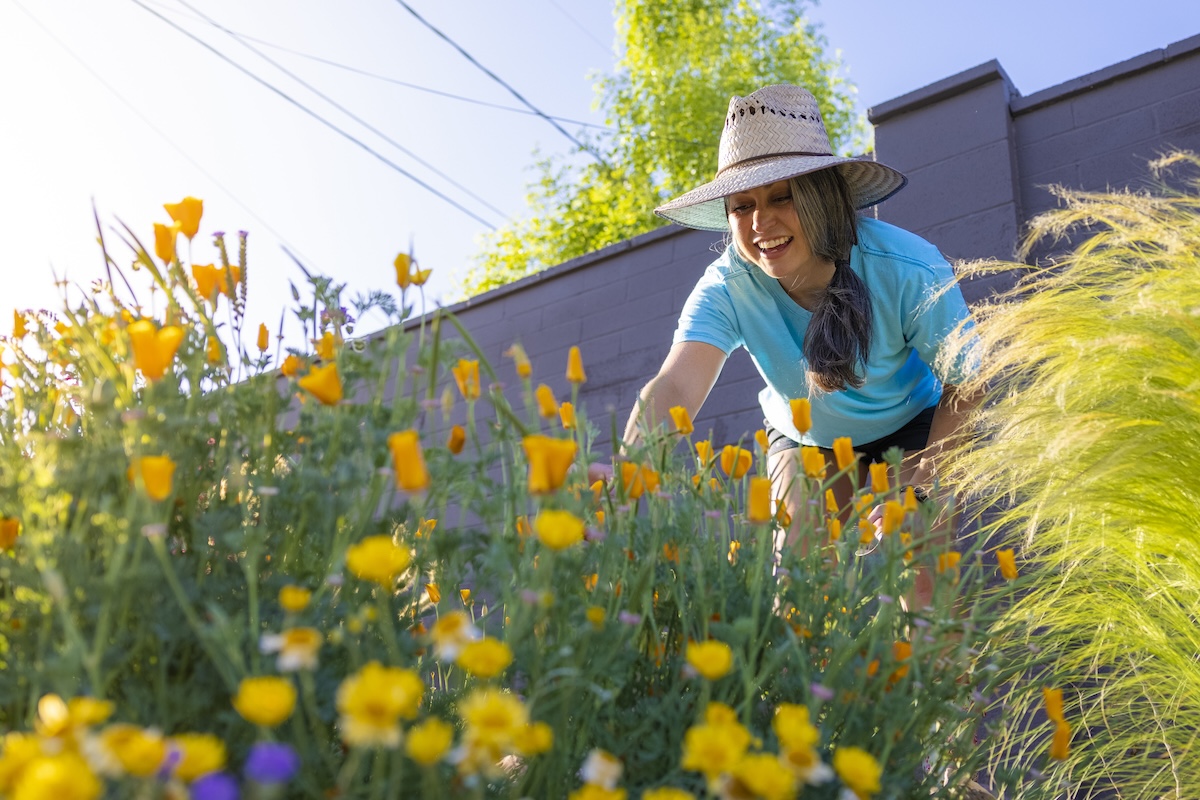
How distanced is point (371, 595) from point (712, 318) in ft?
4.71

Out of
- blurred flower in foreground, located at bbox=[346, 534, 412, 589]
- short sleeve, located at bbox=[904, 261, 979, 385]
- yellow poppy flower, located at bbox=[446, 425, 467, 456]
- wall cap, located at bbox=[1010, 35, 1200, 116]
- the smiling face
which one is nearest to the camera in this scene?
blurred flower in foreground, located at bbox=[346, 534, 412, 589]

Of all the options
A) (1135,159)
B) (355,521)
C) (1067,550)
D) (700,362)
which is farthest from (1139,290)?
(1135,159)

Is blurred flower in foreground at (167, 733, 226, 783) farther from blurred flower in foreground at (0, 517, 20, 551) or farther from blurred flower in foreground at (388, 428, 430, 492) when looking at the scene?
blurred flower in foreground at (0, 517, 20, 551)

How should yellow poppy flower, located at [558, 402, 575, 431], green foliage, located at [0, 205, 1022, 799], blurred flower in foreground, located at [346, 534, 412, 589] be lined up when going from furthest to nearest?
yellow poppy flower, located at [558, 402, 575, 431] → green foliage, located at [0, 205, 1022, 799] → blurred flower in foreground, located at [346, 534, 412, 589]

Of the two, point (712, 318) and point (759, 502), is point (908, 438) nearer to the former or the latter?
point (712, 318)

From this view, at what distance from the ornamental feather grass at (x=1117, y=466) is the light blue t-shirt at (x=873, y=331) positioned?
0.51 m

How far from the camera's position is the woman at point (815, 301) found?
2.07m

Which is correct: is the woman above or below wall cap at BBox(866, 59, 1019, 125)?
below

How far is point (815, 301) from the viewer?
7.33 ft

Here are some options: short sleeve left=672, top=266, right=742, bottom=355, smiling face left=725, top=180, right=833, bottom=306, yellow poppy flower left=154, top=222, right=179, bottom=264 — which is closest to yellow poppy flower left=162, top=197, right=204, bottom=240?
yellow poppy flower left=154, top=222, right=179, bottom=264

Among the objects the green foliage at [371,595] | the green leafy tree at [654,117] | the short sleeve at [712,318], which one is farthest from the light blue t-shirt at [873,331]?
the green leafy tree at [654,117]

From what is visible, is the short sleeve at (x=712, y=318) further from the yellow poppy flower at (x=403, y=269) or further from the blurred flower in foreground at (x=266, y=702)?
the blurred flower in foreground at (x=266, y=702)

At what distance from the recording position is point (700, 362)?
2.12 meters

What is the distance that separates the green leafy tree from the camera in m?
11.8
